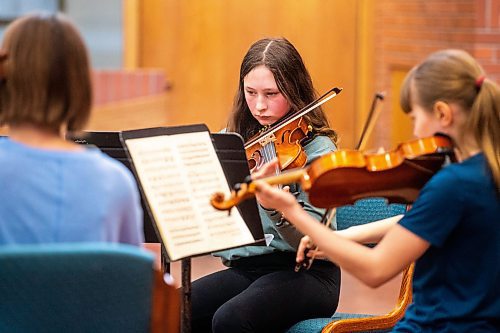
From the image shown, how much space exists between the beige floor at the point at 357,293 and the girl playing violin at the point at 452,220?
2.11 meters

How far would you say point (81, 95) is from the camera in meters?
1.81

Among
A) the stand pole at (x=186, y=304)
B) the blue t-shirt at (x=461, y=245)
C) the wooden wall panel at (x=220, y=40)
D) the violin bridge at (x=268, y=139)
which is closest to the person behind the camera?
the blue t-shirt at (x=461, y=245)

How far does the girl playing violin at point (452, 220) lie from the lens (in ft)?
6.47

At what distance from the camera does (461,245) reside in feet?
6.56

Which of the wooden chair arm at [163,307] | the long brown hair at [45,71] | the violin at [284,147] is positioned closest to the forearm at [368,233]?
the violin at [284,147]

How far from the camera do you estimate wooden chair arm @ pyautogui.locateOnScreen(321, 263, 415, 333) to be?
2.55m

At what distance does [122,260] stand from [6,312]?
10.8 inches

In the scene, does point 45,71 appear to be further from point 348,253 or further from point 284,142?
point 284,142

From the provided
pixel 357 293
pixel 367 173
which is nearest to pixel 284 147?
pixel 367 173

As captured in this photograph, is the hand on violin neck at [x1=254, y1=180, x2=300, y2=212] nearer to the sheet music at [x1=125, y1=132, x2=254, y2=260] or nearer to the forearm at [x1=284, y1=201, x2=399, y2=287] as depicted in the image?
the forearm at [x1=284, y1=201, x2=399, y2=287]

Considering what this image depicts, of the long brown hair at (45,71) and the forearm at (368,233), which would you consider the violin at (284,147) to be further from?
the long brown hair at (45,71)

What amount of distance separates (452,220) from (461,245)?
65mm

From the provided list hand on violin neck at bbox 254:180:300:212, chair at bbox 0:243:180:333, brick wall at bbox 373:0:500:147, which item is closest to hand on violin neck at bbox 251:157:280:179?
hand on violin neck at bbox 254:180:300:212

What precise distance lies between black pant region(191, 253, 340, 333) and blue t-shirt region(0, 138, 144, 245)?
85 centimetres
